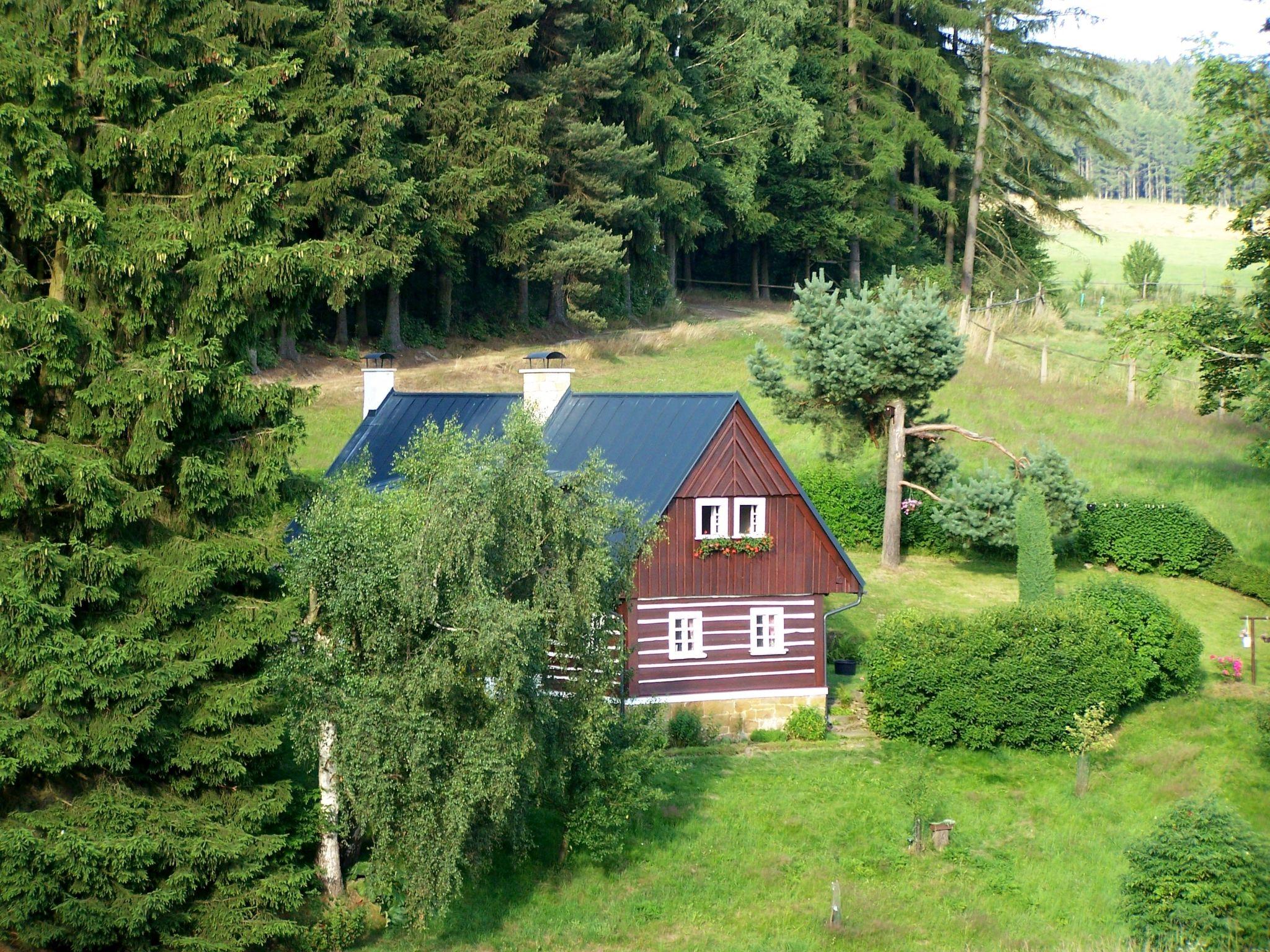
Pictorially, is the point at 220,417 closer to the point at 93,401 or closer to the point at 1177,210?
the point at 93,401

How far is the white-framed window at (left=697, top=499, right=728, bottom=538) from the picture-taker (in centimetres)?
2600

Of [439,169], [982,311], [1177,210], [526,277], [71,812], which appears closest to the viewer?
[71,812]

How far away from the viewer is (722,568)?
2617 cm

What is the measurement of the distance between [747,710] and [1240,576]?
16.6 meters

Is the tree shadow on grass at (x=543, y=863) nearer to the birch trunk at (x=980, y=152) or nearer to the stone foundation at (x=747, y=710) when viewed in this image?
the stone foundation at (x=747, y=710)

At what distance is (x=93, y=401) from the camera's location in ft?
53.4

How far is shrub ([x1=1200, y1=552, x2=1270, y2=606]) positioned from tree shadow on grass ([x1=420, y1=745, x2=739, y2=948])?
18.4 meters

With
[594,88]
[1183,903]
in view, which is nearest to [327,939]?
[1183,903]

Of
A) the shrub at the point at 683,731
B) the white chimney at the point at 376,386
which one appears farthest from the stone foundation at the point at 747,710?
the white chimney at the point at 376,386

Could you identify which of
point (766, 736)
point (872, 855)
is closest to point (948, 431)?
point (766, 736)

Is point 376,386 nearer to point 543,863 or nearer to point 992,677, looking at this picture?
point 543,863

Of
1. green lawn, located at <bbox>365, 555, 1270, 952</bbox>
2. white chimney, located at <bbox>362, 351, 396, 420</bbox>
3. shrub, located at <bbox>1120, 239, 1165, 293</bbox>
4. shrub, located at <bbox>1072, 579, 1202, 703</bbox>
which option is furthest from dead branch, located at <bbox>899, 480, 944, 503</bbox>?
shrub, located at <bbox>1120, 239, 1165, 293</bbox>

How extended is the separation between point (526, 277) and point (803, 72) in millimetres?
22638

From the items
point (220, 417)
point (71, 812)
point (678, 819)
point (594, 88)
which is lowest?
point (678, 819)
